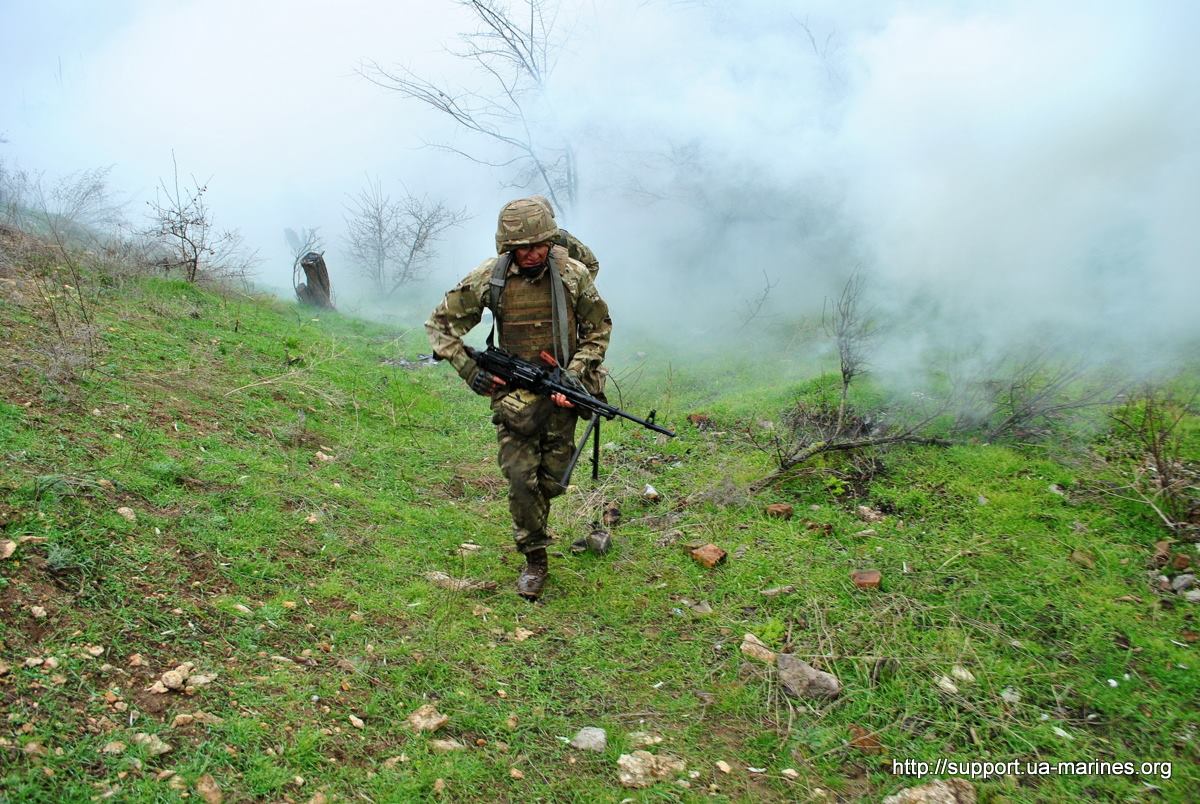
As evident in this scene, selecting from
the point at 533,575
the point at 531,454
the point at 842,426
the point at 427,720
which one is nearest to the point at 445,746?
the point at 427,720

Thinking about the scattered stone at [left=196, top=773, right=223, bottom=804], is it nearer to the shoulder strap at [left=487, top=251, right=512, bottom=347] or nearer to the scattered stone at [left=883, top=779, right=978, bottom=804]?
the scattered stone at [left=883, top=779, right=978, bottom=804]

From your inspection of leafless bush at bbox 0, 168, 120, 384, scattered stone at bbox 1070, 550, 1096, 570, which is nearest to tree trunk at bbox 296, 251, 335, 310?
leafless bush at bbox 0, 168, 120, 384

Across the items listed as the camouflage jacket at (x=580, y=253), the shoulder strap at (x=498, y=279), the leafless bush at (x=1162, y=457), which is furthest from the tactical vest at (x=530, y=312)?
the leafless bush at (x=1162, y=457)

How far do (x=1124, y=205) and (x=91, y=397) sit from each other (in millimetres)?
7071

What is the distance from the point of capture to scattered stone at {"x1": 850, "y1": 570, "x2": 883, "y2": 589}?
3615 mm

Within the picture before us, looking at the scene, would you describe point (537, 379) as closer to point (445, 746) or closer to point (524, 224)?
point (524, 224)

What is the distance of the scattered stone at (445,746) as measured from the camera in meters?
2.55

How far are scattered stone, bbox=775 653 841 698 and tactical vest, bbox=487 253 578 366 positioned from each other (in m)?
1.78

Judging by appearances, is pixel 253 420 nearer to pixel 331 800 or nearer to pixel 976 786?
pixel 331 800

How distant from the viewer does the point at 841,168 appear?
24.9ft

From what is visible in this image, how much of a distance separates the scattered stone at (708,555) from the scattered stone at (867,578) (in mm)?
685

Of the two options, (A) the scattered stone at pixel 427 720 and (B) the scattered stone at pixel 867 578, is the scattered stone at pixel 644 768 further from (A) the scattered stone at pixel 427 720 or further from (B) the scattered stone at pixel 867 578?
(B) the scattered stone at pixel 867 578

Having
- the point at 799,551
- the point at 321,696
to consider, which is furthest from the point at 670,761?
the point at 799,551

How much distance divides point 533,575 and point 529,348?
1.15 meters
